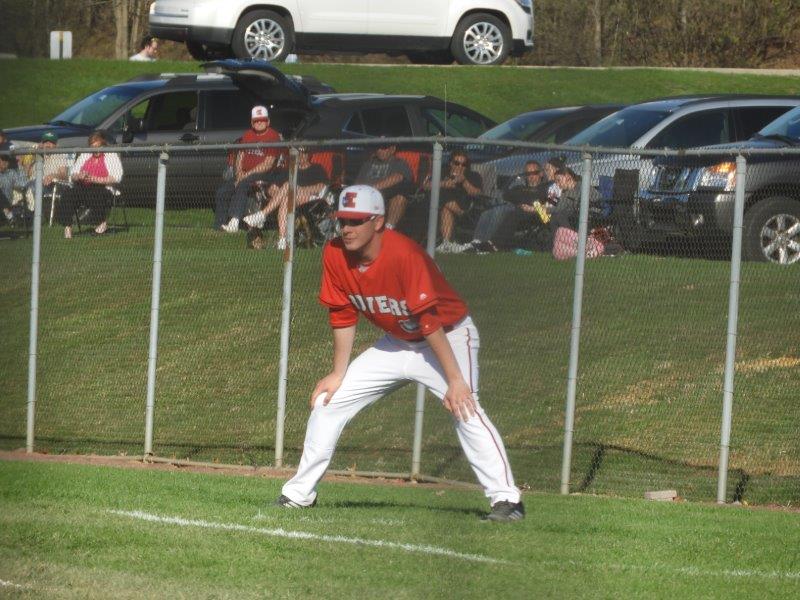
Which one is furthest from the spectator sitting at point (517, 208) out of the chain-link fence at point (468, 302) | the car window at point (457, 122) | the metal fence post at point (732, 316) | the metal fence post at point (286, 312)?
the car window at point (457, 122)

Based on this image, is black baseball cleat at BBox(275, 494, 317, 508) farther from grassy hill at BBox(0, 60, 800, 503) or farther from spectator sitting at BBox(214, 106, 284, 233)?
spectator sitting at BBox(214, 106, 284, 233)

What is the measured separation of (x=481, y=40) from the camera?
84.4 feet

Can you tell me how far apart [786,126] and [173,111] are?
9.03m

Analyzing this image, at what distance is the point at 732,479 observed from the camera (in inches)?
368

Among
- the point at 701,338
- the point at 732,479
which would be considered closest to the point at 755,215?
the point at 701,338

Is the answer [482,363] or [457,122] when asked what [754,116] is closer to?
[457,122]

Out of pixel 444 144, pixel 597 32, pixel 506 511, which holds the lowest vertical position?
pixel 506 511

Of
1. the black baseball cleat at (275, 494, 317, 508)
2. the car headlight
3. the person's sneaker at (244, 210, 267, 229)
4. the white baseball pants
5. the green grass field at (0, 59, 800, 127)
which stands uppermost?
the green grass field at (0, 59, 800, 127)

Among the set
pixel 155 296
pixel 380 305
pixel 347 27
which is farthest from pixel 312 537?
pixel 347 27

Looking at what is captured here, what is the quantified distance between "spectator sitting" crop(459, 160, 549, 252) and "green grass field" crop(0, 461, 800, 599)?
5.52 feet

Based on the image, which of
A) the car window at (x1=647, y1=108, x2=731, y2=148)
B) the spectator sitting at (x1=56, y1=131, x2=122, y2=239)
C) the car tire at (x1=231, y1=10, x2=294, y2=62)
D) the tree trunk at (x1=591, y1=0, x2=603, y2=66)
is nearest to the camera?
the spectator sitting at (x1=56, y1=131, x2=122, y2=239)

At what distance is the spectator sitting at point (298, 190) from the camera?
9.39 m

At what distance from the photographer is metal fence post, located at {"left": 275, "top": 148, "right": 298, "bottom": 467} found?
9.38 metres

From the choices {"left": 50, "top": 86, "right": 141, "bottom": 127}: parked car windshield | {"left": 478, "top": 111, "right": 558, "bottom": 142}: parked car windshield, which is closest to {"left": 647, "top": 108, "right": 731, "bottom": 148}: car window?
{"left": 478, "top": 111, "right": 558, "bottom": 142}: parked car windshield
